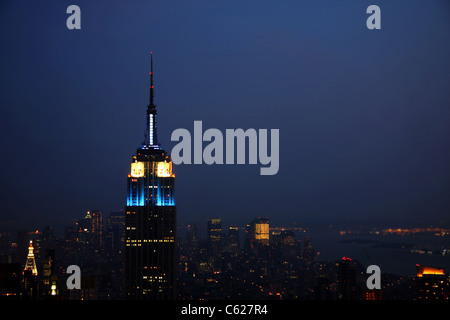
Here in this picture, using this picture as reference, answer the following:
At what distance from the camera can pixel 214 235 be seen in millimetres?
30219

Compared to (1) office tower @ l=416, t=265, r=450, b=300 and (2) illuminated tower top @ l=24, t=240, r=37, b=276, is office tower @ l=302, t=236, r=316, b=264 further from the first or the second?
(2) illuminated tower top @ l=24, t=240, r=37, b=276

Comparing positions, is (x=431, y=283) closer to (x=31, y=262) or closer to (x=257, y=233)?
(x=257, y=233)

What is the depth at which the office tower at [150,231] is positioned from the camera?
29.1m

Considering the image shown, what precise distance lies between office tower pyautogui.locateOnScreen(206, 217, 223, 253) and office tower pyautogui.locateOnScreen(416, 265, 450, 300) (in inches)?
425

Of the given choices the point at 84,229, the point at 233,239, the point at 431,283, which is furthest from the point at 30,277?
the point at 431,283

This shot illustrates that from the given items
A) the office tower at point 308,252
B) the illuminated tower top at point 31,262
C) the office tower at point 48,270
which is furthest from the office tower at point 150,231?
the office tower at point 308,252

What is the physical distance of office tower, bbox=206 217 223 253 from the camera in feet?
97.9

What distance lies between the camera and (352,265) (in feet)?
79.9

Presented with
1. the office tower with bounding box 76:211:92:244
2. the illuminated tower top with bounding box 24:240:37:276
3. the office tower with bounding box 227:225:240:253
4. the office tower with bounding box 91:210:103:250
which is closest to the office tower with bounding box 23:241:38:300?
the illuminated tower top with bounding box 24:240:37:276
